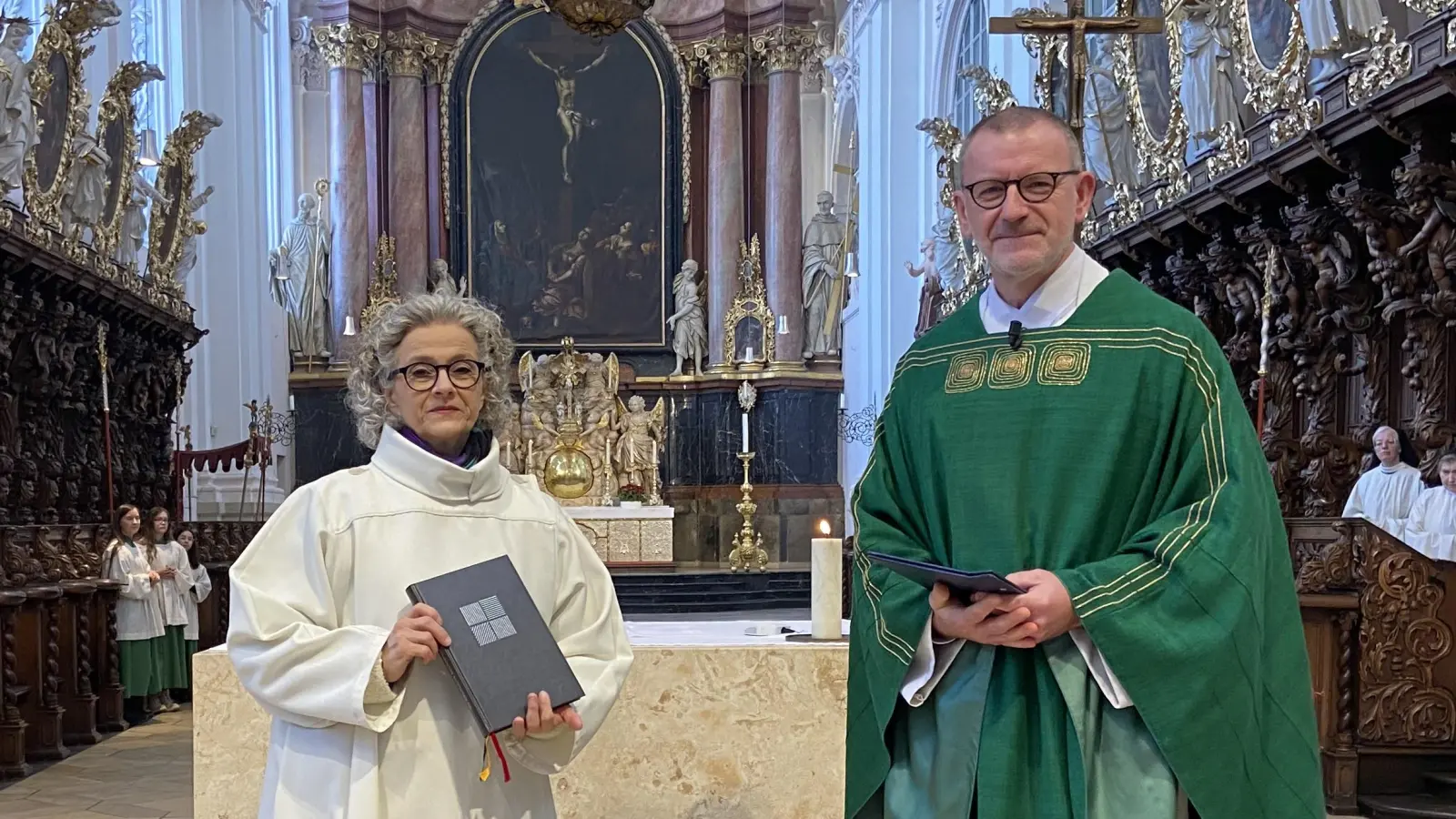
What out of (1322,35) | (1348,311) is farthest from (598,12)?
(1348,311)

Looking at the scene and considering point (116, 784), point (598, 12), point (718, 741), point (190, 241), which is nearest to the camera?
point (718, 741)

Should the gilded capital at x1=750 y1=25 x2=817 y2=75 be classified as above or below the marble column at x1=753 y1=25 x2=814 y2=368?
above

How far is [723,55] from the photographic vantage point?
2000cm

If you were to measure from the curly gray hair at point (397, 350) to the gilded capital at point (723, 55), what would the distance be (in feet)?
59.6

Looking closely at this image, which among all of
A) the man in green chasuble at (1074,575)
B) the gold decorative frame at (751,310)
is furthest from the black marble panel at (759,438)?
the man in green chasuble at (1074,575)

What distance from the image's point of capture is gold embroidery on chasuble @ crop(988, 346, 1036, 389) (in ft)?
7.25

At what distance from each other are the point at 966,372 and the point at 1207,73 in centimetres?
693

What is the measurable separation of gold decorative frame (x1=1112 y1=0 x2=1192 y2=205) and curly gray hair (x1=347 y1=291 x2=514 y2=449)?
6819mm

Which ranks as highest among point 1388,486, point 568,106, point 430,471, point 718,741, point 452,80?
point 452,80

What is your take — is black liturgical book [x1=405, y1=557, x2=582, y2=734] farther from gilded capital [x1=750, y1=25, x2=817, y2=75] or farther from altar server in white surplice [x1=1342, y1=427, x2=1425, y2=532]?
gilded capital [x1=750, y1=25, x2=817, y2=75]

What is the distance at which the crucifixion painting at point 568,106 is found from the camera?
67.1 feet

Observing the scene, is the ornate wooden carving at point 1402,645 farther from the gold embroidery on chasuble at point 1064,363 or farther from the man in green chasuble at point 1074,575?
the gold embroidery on chasuble at point 1064,363

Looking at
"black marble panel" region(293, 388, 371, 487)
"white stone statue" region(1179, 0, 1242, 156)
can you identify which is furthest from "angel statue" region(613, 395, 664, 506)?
"white stone statue" region(1179, 0, 1242, 156)

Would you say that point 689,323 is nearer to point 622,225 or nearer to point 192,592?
point 622,225
